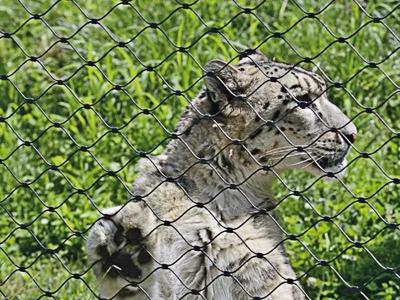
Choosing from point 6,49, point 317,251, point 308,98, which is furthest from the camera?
point 6,49

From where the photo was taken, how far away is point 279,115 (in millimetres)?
4785

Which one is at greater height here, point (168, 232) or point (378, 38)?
point (378, 38)

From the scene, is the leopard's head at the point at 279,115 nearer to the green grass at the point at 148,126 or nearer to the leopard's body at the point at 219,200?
the leopard's body at the point at 219,200

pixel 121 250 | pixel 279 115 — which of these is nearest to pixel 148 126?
pixel 279 115

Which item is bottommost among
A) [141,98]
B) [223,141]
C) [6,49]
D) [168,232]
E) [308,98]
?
[6,49]

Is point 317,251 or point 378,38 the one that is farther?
point 378,38

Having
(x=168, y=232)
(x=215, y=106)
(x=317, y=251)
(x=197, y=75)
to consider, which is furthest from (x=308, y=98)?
(x=197, y=75)

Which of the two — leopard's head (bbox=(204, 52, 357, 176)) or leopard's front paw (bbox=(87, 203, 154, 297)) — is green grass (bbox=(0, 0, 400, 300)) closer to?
leopard's head (bbox=(204, 52, 357, 176))

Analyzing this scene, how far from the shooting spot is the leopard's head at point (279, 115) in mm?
4695

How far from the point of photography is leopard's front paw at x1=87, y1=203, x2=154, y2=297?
4.57 metres

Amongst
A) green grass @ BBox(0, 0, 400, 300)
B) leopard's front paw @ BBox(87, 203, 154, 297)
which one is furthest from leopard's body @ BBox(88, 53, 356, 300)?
green grass @ BBox(0, 0, 400, 300)

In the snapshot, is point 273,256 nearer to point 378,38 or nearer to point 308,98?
point 308,98

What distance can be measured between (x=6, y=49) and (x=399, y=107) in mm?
2566

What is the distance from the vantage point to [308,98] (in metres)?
4.86
